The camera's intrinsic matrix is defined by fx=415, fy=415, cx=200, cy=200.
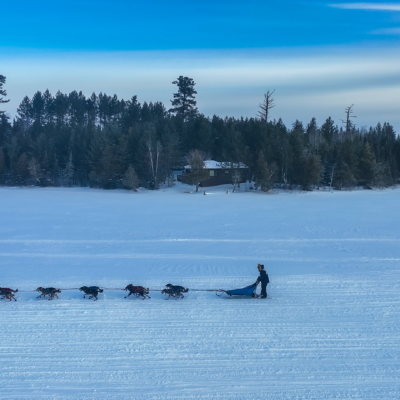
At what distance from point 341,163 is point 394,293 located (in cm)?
4617

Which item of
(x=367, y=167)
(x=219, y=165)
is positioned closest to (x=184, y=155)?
(x=219, y=165)

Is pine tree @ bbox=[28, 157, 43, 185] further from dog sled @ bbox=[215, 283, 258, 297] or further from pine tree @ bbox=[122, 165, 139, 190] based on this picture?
dog sled @ bbox=[215, 283, 258, 297]

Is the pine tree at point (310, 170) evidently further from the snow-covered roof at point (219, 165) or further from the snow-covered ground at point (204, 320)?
the snow-covered ground at point (204, 320)

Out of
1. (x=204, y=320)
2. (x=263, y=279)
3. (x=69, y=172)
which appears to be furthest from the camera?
(x=69, y=172)

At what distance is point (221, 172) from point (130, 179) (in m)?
13.4

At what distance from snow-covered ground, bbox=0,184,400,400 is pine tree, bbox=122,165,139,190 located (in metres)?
29.1

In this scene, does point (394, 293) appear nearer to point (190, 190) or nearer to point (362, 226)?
point (362, 226)

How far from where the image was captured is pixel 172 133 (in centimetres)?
6253

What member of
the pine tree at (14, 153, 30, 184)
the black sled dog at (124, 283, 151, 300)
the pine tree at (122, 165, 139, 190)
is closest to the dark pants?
the black sled dog at (124, 283, 151, 300)

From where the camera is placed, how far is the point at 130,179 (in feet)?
171

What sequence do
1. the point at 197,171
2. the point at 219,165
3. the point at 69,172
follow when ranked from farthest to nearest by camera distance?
the point at 219,165
the point at 69,172
the point at 197,171

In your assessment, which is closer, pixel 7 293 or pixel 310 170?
pixel 7 293

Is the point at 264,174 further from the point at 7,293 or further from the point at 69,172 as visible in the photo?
the point at 7,293

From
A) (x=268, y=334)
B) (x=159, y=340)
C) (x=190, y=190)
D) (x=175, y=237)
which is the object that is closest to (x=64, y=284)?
(x=159, y=340)
